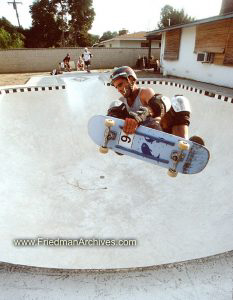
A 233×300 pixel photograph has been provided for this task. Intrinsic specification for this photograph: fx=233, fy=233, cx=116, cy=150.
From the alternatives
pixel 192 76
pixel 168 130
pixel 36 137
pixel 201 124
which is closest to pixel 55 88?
pixel 36 137

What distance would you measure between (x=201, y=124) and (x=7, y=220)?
600 cm

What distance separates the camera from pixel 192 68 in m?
Result: 13.8

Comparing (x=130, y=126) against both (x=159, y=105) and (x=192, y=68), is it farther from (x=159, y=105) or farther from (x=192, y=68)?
(x=192, y=68)

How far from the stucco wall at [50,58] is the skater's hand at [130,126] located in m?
20.8

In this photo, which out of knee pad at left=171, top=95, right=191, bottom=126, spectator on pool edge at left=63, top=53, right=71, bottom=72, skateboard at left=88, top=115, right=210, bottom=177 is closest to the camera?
knee pad at left=171, top=95, right=191, bottom=126

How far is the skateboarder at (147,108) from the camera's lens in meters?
3.76

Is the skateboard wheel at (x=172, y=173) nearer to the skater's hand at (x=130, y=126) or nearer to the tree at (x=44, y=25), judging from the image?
the skater's hand at (x=130, y=126)

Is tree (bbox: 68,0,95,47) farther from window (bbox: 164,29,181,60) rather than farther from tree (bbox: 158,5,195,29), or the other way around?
window (bbox: 164,29,181,60)

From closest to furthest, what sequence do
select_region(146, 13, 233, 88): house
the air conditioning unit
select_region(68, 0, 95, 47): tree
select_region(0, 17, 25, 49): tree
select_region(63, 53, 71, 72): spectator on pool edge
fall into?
select_region(146, 13, 233, 88): house, the air conditioning unit, select_region(63, 53, 71, 72): spectator on pool edge, select_region(0, 17, 25, 49): tree, select_region(68, 0, 95, 47): tree

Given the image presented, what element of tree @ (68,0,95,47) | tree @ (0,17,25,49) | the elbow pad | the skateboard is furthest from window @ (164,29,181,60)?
tree @ (68,0,95,47)

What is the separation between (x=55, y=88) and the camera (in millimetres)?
9328

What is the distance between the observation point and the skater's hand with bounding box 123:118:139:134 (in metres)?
3.88

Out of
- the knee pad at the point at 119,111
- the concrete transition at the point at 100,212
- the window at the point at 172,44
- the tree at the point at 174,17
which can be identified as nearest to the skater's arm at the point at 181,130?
the knee pad at the point at 119,111

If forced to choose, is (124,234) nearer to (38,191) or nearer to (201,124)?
(38,191)
